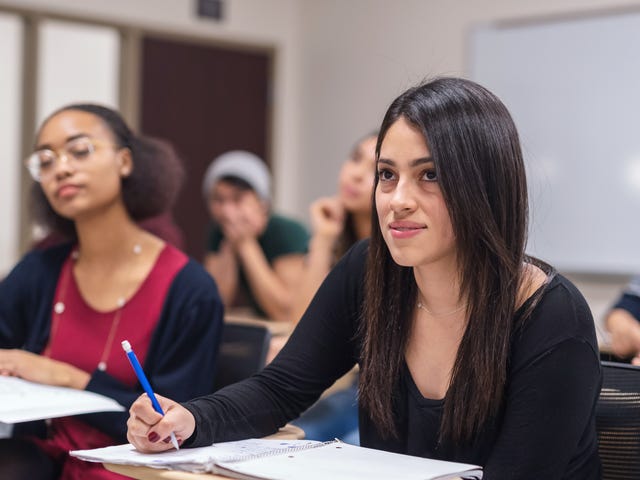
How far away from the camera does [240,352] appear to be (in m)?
2.38

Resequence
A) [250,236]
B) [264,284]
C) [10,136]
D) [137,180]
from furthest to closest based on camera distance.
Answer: [10,136] < [250,236] < [264,284] < [137,180]

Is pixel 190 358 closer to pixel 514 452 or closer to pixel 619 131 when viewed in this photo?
pixel 514 452

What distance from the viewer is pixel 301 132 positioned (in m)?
6.54

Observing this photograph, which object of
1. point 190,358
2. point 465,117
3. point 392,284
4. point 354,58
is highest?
point 354,58

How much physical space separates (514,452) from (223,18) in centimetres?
505

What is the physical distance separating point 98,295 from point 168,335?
0.80 feet

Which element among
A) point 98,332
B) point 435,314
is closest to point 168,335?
point 98,332

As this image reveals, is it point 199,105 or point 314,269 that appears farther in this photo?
point 199,105

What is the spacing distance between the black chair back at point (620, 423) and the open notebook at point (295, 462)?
38 centimetres

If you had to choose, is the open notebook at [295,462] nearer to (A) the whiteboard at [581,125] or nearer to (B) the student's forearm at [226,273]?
(B) the student's forearm at [226,273]

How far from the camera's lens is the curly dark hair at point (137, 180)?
243cm

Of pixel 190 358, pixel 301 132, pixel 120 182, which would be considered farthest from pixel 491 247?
pixel 301 132

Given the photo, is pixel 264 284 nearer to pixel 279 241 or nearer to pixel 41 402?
pixel 279 241

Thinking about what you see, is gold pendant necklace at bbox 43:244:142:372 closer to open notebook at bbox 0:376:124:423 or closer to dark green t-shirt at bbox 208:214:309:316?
open notebook at bbox 0:376:124:423
